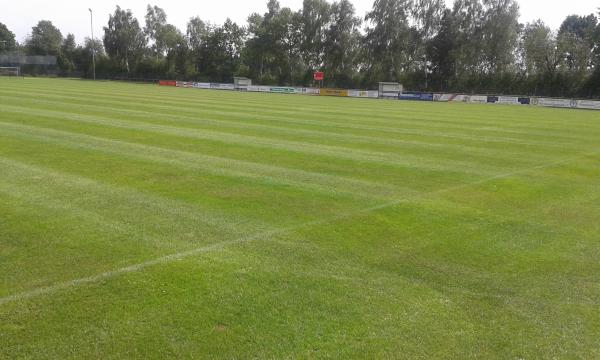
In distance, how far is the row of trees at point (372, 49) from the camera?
213ft

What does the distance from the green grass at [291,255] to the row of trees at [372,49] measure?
5900 cm

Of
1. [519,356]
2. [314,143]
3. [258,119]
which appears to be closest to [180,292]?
[519,356]

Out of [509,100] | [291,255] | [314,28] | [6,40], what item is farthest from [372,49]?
[6,40]

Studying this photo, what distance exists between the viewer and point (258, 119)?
23031 millimetres

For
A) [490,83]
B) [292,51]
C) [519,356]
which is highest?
[292,51]

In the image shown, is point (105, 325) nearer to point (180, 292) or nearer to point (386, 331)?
point (180, 292)

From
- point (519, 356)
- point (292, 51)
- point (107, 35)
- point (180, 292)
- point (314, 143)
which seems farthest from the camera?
point (107, 35)

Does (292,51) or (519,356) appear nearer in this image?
(519,356)

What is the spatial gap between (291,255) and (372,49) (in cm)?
7878

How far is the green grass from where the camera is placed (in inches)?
177

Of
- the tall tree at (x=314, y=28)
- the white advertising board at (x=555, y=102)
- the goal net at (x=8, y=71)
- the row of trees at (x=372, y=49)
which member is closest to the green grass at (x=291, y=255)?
the white advertising board at (x=555, y=102)

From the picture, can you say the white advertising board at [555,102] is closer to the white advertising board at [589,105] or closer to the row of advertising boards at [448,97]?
the row of advertising boards at [448,97]

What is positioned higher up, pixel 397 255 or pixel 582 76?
pixel 582 76

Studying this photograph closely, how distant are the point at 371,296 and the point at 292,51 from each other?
290 feet
